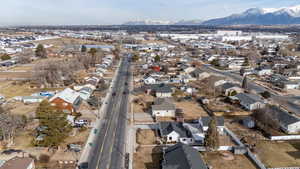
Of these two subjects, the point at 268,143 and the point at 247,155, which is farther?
the point at 268,143

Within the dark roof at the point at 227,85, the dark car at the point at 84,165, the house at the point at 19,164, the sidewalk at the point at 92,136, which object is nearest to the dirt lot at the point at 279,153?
the dark car at the point at 84,165

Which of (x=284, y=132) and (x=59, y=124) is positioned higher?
(x=59, y=124)

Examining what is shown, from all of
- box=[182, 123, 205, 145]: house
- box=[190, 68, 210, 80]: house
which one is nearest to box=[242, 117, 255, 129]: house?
box=[182, 123, 205, 145]: house

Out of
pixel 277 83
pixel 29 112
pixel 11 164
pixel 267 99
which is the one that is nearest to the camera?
pixel 11 164

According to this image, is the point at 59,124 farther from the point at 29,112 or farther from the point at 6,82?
the point at 6,82

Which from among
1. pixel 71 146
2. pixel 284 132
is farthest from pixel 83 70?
pixel 284 132

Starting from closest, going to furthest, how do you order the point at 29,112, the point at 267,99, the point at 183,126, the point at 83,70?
the point at 183,126
the point at 29,112
the point at 267,99
the point at 83,70

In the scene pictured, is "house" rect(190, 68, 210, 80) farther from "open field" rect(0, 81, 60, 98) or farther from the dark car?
the dark car

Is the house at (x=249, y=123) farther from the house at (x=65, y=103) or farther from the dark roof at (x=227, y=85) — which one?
the house at (x=65, y=103)
